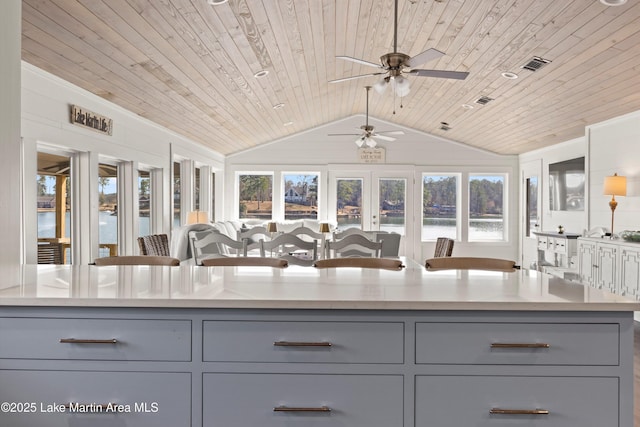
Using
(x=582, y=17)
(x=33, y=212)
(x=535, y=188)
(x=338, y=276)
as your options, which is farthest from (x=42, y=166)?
(x=535, y=188)

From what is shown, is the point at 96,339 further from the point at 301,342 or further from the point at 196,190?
the point at 196,190

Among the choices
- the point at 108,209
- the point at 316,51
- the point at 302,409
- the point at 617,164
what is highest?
the point at 316,51

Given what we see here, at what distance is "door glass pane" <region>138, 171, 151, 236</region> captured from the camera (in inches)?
248

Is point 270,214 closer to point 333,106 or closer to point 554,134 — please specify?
point 333,106

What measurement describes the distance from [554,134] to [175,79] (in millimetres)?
5851

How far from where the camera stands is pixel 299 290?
1.74 metres

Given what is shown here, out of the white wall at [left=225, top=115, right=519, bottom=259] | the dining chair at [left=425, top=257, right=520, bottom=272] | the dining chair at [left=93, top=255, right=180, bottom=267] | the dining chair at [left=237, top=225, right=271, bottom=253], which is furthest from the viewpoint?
the white wall at [left=225, top=115, right=519, bottom=259]

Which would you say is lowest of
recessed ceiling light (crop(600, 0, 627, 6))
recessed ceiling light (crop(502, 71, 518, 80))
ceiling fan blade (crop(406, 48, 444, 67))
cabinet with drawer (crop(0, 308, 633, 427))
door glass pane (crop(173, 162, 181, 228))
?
cabinet with drawer (crop(0, 308, 633, 427))

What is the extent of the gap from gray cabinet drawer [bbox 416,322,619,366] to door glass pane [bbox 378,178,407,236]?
8.87m

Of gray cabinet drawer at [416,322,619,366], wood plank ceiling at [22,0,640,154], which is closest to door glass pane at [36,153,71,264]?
wood plank ceiling at [22,0,640,154]

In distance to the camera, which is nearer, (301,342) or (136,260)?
(301,342)

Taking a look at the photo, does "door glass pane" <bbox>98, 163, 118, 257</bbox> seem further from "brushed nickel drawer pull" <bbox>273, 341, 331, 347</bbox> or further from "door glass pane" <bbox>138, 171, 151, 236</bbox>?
"brushed nickel drawer pull" <bbox>273, 341, 331, 347</bbox>

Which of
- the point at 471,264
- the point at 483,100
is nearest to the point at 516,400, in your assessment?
the point at 471,264

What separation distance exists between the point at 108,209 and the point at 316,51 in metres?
3.02
